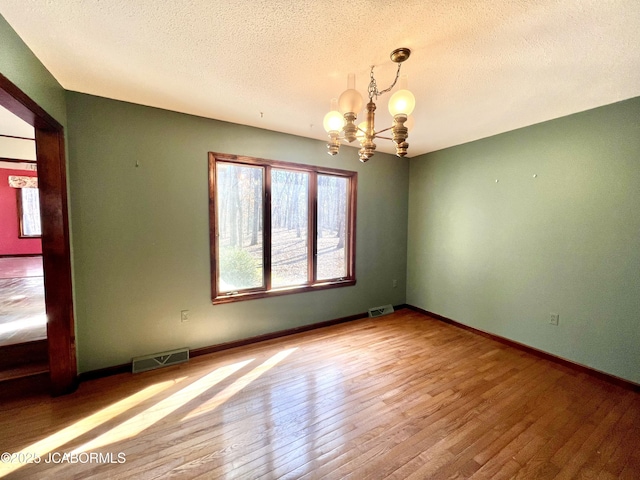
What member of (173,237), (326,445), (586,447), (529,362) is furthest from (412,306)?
(173,237)

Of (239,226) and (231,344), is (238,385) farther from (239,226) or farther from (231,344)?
(239,226)

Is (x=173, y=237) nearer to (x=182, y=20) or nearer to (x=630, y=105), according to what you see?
(x=182, y=20)

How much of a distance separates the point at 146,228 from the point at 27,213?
606cm

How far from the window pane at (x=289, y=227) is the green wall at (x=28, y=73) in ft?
6.20

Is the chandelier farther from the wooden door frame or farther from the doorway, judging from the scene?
the doorway

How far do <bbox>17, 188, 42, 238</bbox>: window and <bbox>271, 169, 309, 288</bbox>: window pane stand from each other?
20.7ft

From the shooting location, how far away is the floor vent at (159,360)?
244 cm

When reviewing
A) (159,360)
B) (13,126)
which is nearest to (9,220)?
(13,126)

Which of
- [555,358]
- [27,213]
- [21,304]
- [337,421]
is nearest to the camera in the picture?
[337,421]

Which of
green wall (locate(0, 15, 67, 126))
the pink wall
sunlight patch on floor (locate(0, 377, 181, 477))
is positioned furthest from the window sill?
the pink wall

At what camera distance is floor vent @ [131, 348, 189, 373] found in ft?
8.02

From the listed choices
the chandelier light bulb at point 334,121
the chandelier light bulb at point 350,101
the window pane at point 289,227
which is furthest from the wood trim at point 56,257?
the chandelier light bulb at point 350,101

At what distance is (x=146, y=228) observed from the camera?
2475 millimetres

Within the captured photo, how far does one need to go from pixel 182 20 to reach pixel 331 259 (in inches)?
114
